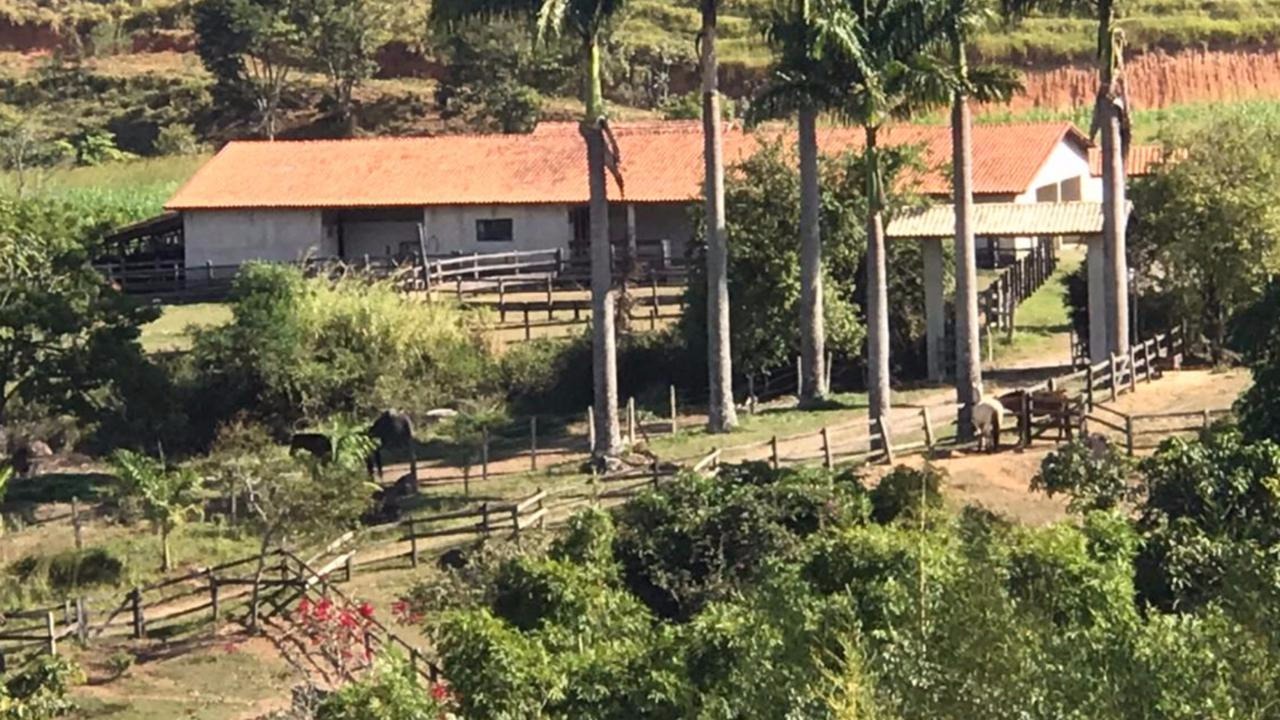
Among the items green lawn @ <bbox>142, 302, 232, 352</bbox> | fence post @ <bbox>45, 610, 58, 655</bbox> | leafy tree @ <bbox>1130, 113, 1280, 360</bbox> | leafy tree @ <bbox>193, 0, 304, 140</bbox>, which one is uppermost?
leafy tree @ <bbox>193, 0, 304, 140</bbox>

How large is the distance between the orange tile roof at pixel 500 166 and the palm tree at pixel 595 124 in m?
15.8

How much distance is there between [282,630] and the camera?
3022cm

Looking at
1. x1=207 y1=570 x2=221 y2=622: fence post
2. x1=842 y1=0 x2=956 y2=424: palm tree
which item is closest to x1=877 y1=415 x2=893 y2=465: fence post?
x1=842 y1=0 x2=956 y2=424: palm tree

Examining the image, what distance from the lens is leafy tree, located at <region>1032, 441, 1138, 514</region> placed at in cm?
2930

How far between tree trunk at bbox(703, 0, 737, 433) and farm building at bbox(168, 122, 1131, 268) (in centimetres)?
1474

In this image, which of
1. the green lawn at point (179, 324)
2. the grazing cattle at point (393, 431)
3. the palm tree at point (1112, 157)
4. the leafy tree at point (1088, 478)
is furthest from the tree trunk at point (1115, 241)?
the green lawn at point (179, 324)

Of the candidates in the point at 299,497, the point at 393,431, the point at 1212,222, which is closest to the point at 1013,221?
the point at 1212,222

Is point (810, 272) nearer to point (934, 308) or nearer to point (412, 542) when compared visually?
point (934, 308)

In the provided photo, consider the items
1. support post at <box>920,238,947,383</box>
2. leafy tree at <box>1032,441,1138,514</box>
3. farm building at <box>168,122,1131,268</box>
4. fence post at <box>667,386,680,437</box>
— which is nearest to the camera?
leafy tree at <box>1032,441,1138,514</box>

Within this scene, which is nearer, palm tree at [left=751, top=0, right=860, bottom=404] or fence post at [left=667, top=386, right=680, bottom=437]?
palm tree at [left=751, top=0, right=860, bottom=404]

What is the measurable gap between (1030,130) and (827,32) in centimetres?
2189

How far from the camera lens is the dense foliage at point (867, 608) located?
597 inches

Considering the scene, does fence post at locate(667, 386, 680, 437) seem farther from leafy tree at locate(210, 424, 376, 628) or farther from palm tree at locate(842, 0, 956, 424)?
leafy tree at locate(210, 424, 376, 628)

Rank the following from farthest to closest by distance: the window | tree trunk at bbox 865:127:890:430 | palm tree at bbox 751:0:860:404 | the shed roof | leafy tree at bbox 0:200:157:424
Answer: the window < the shed roof < leafy tree at bbox 0:200:157:424 < tree trunk at bbox 865:127:890:430 < palm tree at bbox 751:0:860:404
